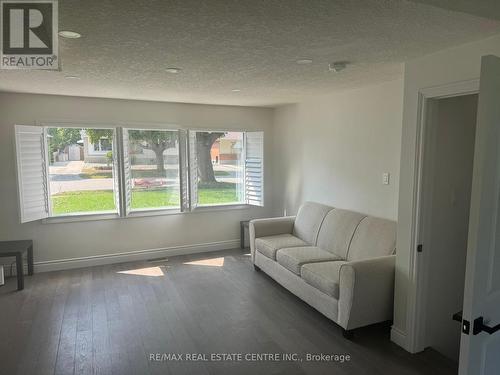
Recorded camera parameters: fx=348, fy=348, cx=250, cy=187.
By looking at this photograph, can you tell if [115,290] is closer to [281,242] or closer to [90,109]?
[281,242]

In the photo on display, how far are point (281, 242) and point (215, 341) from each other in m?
1.65

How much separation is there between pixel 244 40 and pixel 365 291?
7.11 feet

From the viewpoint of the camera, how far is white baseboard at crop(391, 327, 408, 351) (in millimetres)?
2822

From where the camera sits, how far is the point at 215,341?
2959 mm

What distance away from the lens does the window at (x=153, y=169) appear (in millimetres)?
5059

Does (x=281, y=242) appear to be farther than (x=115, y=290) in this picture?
Yes

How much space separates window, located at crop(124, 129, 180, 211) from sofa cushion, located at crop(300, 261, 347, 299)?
8.75ft

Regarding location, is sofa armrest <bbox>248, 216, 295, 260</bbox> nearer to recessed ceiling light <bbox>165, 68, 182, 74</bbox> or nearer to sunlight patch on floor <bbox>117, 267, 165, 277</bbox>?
sunlight patch on floor <bbox>117, 267, 165, 277</bbox>

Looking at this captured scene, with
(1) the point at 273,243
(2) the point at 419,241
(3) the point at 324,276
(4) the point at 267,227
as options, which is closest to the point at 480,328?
(2) the point at 419,241

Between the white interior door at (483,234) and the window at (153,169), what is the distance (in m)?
4.41

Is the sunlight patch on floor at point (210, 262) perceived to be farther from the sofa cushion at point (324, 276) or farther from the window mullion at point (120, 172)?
the sofa cushion at point (324, 276)

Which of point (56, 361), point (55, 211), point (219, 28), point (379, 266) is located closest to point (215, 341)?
point (56, 361)

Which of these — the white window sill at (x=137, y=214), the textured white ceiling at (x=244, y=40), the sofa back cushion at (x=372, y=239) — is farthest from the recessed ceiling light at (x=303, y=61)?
the white window sill at (x=137, y=214)

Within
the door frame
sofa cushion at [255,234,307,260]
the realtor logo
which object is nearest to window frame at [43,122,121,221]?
sofa cushion at [255,234,307,260]
